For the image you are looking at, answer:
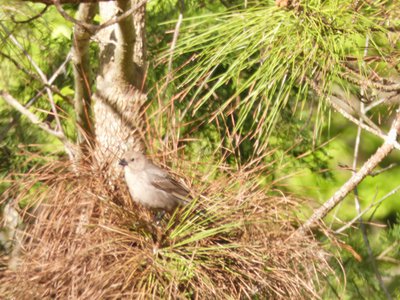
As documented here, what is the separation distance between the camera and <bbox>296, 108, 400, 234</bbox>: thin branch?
2209mm

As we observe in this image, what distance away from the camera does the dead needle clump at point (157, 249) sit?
2.02m

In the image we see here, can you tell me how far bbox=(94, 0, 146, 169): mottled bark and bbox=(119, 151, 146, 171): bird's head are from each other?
0.48ft

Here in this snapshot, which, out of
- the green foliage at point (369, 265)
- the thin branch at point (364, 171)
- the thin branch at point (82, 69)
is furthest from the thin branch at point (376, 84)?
the green foliage at point (369, 265)

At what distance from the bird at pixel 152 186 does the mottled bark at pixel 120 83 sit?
18 centimetres

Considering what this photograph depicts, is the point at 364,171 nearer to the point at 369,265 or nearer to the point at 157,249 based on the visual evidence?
the point at 157,249

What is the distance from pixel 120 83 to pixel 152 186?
0.52 m

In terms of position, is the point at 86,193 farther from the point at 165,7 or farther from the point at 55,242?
the point at 165,7

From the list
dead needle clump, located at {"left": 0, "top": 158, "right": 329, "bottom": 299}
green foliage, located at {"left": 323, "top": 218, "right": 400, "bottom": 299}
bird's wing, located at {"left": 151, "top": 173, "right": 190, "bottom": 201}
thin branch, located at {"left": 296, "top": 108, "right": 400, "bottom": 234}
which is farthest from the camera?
green foliage, located at {"left": 323, "top": 218, "right": 400, "bottom": 299}

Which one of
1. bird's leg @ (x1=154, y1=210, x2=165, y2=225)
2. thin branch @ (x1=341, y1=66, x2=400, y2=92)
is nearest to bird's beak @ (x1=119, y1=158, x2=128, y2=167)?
bird's leg @ (x1=154, y1=210, x2=165, y2=225)

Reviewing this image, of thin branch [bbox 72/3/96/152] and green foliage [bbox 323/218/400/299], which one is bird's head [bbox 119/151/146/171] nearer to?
thin branch [bbox 72/3/96/152]

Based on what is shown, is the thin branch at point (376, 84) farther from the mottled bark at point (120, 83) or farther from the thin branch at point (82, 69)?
the thin branch at point (82, 69)

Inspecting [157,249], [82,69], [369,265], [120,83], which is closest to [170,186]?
[157,249]

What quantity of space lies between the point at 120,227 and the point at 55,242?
0.57ft

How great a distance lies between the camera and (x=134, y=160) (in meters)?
2.41
